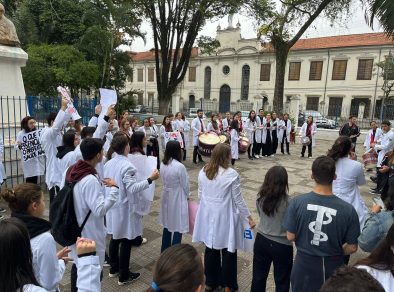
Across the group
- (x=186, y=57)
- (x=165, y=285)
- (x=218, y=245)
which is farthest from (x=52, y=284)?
(x=186, y=57)

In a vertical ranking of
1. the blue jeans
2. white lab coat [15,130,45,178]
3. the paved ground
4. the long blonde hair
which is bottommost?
the paved ground

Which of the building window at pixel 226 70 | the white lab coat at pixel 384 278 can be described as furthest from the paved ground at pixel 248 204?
the building window at pixel 226 70

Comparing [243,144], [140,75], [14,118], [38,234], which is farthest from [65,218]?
[140,75]

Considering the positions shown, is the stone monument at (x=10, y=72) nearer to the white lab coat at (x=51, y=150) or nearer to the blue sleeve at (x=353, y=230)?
the white lab coat at (x=51, y=150)

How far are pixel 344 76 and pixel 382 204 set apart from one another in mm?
41437

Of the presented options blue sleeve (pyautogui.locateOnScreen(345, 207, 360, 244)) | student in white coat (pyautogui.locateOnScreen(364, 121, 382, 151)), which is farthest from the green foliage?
blue sleeve (pyautogui.locateOnScreen(345, 207, 360, 244))

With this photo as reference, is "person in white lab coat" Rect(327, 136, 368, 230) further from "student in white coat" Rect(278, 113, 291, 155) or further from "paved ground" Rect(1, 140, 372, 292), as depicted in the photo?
"student in white coat" Rect(278, 113, 291, 155)

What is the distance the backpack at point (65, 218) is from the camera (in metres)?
2.86

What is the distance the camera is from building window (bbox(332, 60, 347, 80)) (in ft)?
131

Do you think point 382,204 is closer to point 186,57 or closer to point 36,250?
point 36,250

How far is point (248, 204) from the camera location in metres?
6.94

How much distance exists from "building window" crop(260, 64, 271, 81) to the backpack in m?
44.2

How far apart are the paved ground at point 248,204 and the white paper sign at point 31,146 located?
45.3 inches

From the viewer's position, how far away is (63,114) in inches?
214
